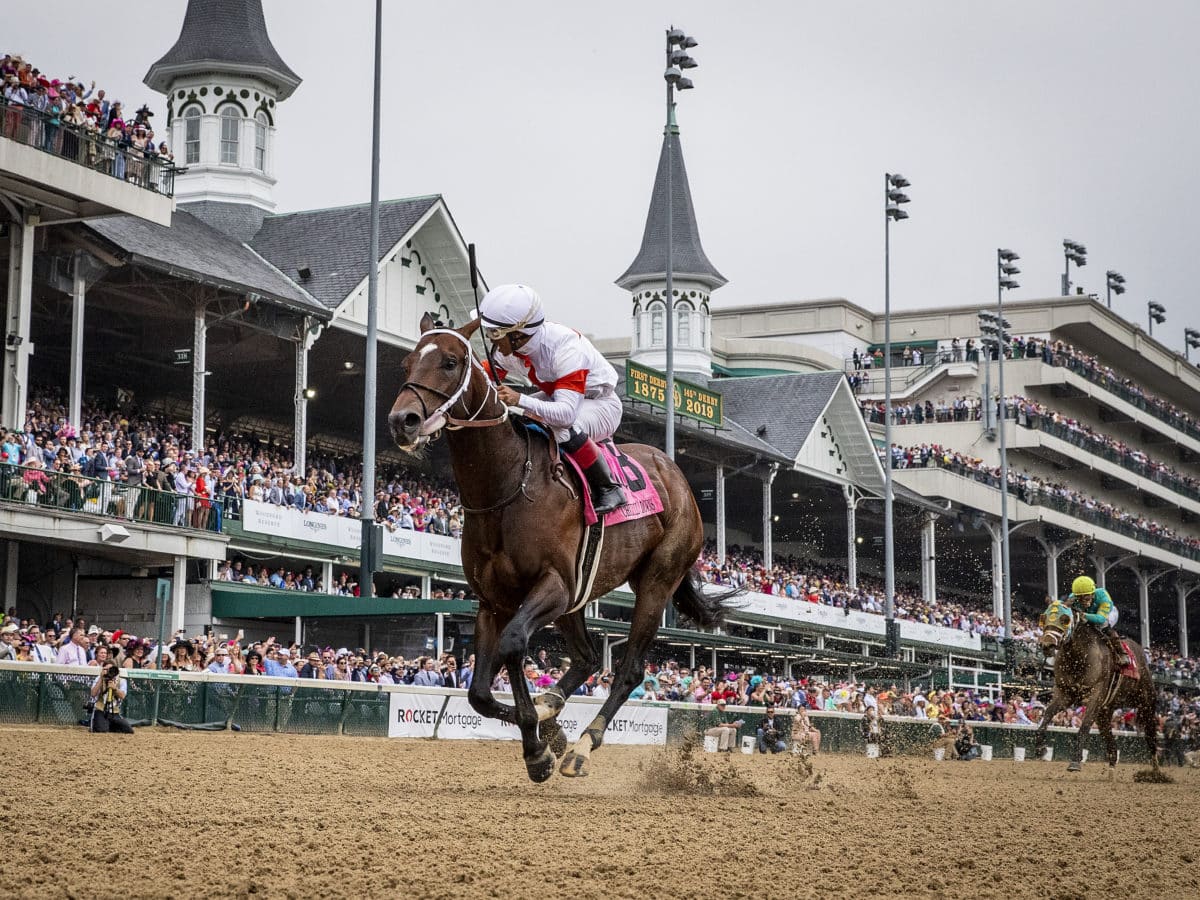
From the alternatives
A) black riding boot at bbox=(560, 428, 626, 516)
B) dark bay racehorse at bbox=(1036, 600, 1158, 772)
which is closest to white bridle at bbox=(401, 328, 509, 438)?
black riding boot at bbox=(560, 428, 626, 516)

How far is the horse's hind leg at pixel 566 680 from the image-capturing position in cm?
942

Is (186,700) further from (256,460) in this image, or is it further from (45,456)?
(256,460)

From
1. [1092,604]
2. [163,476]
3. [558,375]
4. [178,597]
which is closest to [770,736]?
[1092,604]

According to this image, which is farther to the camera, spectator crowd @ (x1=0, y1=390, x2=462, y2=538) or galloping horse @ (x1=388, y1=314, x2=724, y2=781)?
spectator crowd @ (x1=0, y1=390, x2=462, y2=538)

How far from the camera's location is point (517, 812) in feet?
26.3

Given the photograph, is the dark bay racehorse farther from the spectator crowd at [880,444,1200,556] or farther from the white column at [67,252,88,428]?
the spectator crowd at [880,444,1200,556]

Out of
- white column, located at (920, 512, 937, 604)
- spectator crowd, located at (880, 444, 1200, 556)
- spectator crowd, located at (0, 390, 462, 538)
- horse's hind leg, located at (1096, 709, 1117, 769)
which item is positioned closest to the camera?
horse's hind leg, located at (1096, 709, 1117, 769)

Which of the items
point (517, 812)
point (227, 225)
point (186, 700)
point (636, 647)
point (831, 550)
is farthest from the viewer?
point (831, 550)

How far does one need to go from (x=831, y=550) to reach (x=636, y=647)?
50578 millimetres

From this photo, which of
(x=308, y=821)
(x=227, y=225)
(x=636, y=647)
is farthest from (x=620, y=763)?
(x=227, y=225)

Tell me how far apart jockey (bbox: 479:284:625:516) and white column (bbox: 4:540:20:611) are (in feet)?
54.0

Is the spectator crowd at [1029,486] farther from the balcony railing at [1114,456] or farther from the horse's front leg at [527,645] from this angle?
the horse's front leg at [527,645]

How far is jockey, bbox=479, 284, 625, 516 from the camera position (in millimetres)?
9211

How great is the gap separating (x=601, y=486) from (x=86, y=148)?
17.9 meters
